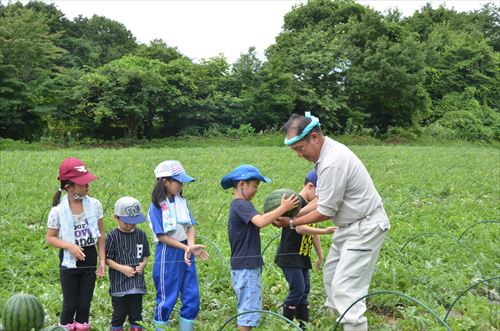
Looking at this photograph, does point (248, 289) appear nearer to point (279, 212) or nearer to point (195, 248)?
point (195, 248)

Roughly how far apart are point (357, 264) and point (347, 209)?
39cm

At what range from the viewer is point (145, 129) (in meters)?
28.0

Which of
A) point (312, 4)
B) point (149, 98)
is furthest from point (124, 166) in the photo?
point (312, 4)

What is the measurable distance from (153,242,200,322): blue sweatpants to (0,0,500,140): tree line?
21.4m

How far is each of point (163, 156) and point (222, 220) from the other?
32.0 ft

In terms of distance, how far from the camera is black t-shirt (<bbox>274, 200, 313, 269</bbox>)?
4074mm

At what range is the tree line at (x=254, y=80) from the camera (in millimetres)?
25469

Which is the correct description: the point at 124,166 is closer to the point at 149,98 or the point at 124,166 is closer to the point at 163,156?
the point at 163,156

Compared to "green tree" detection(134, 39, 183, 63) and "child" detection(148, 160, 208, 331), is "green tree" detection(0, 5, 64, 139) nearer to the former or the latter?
"green tree" detection(134, 39, 183, 63)

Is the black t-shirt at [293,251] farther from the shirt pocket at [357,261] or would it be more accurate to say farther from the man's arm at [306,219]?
the shirt pocket at [357,261]

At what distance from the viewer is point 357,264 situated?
3.47 meters

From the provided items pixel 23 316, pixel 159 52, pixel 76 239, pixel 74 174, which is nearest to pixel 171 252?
pixel 76 239

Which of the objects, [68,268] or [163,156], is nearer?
[68,268]

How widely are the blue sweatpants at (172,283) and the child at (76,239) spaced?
1.48ft
